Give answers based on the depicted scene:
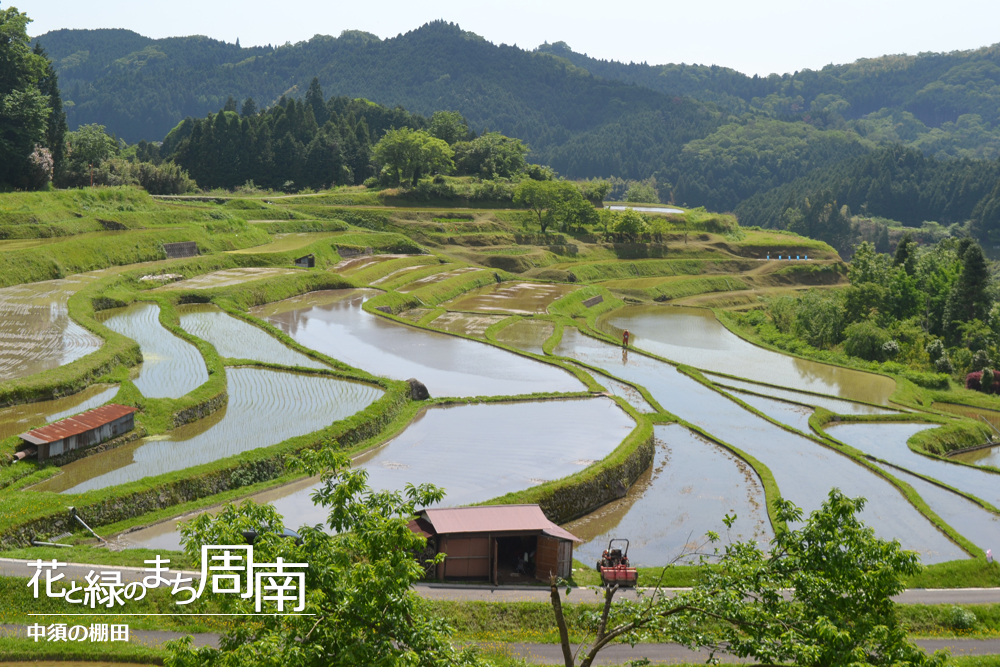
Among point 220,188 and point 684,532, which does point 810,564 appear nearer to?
point 684,532

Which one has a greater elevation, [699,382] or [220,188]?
[220,188]

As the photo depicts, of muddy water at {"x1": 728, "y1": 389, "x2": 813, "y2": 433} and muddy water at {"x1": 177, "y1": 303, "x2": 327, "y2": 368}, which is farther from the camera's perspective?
muddy water at {"x1": 177, "y1": 303, "x2": 327, "y2": 368}

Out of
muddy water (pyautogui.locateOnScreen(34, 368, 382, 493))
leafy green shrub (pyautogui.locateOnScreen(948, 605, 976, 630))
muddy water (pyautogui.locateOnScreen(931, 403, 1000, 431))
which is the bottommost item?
muddy water (pyautogui.locateOnScreen(931, 403, 1000, 431))

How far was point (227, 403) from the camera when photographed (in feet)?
89.6

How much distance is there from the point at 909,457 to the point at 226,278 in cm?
3768

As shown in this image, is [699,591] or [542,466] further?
[542,466]

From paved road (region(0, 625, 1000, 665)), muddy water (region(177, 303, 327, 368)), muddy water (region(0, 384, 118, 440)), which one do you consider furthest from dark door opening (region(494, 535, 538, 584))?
muddy water (region(177, 303, 327, 368))

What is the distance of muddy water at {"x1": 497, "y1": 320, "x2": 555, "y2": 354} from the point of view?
44.1 meters

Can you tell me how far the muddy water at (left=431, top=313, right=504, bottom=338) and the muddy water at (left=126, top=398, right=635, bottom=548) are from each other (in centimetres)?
1516

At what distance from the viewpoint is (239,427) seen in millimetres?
24938

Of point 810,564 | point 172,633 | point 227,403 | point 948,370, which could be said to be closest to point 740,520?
point 810,564

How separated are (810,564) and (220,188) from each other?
8934 cm

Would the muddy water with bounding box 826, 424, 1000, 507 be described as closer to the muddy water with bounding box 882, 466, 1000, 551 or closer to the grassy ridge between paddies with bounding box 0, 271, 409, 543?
the muddy water with bounding box 882, 466, 1000, 551

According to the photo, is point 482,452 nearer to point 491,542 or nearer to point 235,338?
point 491,542
